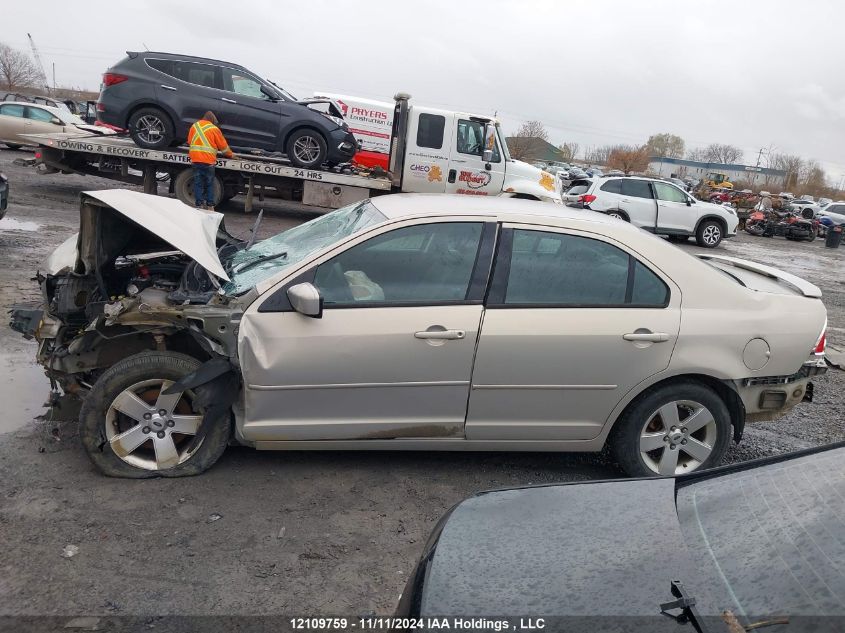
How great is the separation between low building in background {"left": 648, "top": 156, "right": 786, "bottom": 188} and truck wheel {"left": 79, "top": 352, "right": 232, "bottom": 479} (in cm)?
9937

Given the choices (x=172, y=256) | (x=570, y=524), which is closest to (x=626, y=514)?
(x=570, y=524)

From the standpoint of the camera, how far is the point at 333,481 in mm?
3832

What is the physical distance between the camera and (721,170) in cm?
10212

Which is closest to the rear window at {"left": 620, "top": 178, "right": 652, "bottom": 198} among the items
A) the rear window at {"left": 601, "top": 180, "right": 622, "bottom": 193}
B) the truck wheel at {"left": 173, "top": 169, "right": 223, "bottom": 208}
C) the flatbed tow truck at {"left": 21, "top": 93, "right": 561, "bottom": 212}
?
the rear window at {"left": 601, "top": 180, "right": 622, "bottom": 193}

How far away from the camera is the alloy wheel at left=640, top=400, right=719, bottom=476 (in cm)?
397

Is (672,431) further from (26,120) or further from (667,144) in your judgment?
(667,144)

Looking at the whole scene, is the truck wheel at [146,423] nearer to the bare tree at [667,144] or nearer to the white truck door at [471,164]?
the white truck door at [471,164]

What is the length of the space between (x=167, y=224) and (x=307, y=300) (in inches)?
44.6

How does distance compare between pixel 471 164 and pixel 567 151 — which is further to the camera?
pixel 567 151

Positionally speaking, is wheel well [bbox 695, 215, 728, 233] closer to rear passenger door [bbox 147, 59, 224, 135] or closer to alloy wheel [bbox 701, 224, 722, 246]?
alloy wheel [bbox 701, 224, 722, 246]

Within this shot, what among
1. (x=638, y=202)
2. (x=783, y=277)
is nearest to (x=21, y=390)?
(x=783, y=277)

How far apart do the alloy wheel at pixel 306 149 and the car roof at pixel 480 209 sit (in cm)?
924

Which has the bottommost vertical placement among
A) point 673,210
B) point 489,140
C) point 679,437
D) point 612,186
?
point 679,437

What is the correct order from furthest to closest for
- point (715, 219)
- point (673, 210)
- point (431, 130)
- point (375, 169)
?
point (715, 219), point (673, 210), point (375, 169), point (431, 130)
